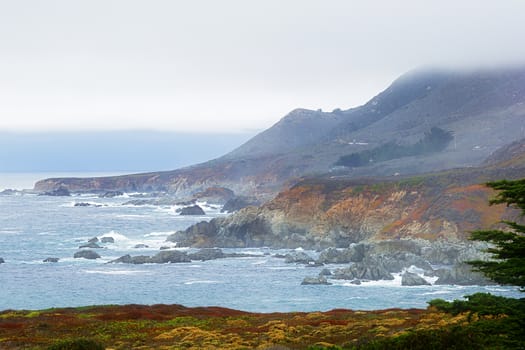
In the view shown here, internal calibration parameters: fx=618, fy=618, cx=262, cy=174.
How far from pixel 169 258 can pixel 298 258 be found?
21.4 m

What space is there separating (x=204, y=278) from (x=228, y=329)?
51.1 meters

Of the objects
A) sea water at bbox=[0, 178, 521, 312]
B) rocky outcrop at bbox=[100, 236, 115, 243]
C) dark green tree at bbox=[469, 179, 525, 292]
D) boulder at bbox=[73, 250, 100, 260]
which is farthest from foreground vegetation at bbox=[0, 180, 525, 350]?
rocky outcrop at bbox=[100, 236, 115, 243]

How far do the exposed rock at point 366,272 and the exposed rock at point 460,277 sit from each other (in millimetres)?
6901

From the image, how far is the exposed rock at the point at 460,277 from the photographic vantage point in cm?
7819

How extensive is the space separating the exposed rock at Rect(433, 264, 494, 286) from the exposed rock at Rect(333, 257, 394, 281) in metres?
6.90

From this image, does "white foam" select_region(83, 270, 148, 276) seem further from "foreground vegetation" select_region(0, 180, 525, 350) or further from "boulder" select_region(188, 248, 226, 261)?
"foreground vegetation" select_region(0, 180, 525, 350)

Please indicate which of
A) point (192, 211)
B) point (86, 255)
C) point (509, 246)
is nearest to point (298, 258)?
point (86, 255)

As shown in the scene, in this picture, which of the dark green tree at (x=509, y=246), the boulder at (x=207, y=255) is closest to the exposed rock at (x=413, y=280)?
the boulder at (x=207, y=255)

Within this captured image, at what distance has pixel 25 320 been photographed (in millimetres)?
43188

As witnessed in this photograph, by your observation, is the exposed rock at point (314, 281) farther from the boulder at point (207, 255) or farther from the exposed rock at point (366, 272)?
the boulder at point (207, 255)

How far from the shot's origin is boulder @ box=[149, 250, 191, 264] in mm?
101569

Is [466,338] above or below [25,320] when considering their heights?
above

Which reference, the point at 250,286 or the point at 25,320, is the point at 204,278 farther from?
the point at 25,320

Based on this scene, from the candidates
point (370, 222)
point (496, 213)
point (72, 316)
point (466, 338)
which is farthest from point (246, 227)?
point (466, 338)
